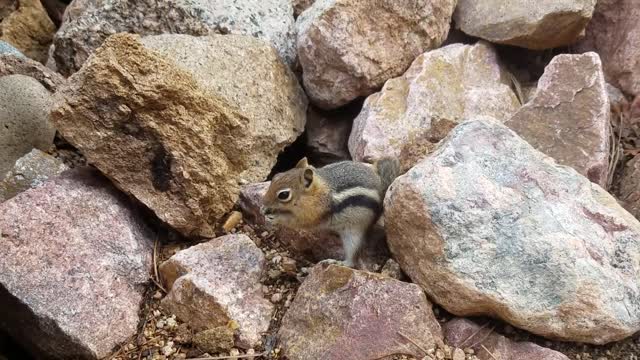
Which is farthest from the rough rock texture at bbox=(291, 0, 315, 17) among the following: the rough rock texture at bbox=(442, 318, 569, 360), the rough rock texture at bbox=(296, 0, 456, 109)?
the rough rock texture at bbox=(442, 318, 569, 360)

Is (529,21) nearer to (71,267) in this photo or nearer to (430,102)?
(430,102)

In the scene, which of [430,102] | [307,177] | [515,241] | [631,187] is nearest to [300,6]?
[430,102]

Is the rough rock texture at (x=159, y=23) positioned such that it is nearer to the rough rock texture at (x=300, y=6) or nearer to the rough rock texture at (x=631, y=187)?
the rough rock texture at (x=300, y=6)

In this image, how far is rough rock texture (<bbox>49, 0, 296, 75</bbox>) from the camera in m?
4.97

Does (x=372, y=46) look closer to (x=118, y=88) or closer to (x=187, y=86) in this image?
(x=187, y=86)

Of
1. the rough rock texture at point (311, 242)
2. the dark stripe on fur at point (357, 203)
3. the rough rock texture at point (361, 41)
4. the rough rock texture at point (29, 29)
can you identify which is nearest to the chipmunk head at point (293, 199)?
the dark stripe on fur at point (357, 203)

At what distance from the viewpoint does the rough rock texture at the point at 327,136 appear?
5109mm

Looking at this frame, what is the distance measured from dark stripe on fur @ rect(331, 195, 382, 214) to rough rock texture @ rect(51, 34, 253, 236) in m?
0.70

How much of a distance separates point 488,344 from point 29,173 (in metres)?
2.81

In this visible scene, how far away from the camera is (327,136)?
513 centimetres

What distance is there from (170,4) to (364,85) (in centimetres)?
155

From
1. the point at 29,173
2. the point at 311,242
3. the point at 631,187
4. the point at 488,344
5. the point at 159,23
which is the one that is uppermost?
the point at 159,23

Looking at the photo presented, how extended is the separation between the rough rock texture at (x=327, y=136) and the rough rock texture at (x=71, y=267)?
1575mm

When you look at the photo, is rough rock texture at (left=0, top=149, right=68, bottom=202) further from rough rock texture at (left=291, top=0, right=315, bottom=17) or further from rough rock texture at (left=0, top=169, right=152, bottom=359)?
rough rock texture at (left=291, top=0, right=315, bottom=17)
